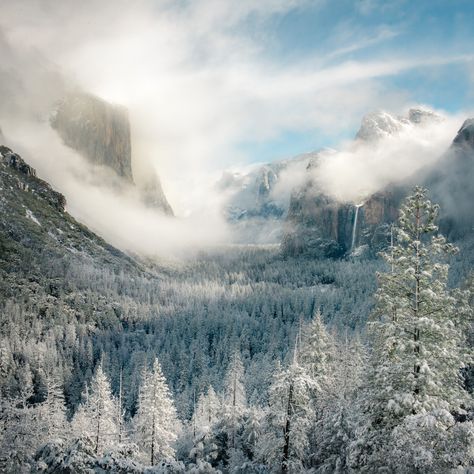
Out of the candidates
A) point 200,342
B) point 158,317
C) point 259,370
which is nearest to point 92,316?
point 158,317

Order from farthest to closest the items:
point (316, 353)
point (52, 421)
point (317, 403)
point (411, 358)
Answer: point (52, 421), point (316, 353), point (317, 403), point (411, 358)

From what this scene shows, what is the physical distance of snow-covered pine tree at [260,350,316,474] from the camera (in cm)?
2359

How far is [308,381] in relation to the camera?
2366 centimetres

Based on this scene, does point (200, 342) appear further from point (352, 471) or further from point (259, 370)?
point (352, 471)

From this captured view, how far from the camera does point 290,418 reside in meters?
23.8

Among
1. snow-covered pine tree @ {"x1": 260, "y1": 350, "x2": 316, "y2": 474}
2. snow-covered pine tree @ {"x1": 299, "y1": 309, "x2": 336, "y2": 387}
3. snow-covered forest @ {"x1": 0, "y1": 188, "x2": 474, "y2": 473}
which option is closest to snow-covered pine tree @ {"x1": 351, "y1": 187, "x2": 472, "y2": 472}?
snow-covered forest @ {"x1": 0, "y1": 188, "x2": 474, "y2": 473}

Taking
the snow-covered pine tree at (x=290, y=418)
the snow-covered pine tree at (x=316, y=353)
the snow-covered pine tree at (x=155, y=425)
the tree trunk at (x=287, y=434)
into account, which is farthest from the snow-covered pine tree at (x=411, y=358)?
the snow-covered pine tree at (x=155, y=425)

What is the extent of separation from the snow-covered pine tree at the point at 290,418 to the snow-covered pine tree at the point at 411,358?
5.14 metres

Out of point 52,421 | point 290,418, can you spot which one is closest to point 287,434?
point 290,418

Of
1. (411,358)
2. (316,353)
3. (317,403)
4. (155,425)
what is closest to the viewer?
(411,358)

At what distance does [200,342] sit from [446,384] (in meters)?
120

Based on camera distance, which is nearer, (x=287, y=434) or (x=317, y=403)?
(x=287, y=434)

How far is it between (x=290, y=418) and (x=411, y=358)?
8806mm

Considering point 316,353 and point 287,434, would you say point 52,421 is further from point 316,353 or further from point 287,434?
point 287,434
